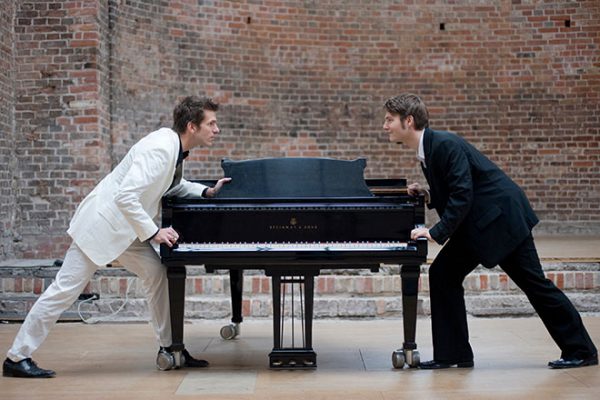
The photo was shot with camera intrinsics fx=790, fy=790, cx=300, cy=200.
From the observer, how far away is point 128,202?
12.8 ft

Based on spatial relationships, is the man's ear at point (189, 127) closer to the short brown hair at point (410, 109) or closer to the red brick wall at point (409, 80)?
the short brown hair at point (410, 109)

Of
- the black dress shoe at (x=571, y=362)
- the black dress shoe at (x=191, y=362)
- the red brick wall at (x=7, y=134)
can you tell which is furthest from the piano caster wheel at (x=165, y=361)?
the red brick wall at (x=7, y=134)

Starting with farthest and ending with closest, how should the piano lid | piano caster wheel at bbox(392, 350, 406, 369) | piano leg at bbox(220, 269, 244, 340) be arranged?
piano leg at bbox(220, 269, 244, 340)
the piano lid
piano caster wheel at bbox(392, 350, 406, 369)

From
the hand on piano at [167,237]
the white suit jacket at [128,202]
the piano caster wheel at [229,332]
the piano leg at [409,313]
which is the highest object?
the white suit jacket at [128,202]

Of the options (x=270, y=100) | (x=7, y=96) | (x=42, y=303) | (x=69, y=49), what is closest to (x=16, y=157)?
(x=7, y=96)

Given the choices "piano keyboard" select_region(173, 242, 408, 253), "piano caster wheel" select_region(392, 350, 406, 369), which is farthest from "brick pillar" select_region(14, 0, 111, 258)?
"piano caster wheel" select_region(392, 350, 406, 369)

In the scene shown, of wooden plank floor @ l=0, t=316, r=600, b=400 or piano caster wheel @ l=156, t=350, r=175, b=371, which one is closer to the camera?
wooden plank floor @ l=0, t=316, r=600, b=400

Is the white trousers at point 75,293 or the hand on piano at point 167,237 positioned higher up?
the hand on piano at point 167,237

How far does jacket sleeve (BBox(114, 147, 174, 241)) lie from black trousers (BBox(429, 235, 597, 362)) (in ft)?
4.95

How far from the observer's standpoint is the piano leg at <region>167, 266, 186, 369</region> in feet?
13.4

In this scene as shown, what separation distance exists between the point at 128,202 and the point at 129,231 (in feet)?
0.65

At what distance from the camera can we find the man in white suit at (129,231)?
154 inches

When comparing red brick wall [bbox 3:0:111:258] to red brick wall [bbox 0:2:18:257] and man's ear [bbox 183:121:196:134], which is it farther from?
man's ear [bbox 183:121:196:134]

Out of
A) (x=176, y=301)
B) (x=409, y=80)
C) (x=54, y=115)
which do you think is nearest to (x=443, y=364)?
(x=176, y=301)
